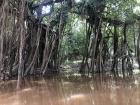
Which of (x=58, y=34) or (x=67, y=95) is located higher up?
(x=58, y=34)

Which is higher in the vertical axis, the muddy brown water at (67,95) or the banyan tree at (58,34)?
the banyan tree at (58,34)

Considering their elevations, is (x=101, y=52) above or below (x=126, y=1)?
below

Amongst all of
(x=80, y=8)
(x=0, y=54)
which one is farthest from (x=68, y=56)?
(x=0, y=54)

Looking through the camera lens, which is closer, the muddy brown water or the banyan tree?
the muddy brown water

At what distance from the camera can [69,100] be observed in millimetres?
5617

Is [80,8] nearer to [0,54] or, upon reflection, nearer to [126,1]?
[126,1]

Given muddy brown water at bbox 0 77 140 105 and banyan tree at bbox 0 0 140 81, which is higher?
banyan tree at bbox 0 0 140 81

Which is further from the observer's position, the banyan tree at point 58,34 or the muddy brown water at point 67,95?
the banyan tree at point 58,34

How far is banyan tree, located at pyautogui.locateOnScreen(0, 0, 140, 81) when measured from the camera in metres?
9.19

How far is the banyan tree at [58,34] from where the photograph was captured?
919cm

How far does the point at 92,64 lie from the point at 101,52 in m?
0.55

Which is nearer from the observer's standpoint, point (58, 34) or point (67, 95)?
point (67, 95)

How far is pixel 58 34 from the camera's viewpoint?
1054 centimetres

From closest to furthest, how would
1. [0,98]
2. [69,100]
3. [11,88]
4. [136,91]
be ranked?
1. [69,100]
2. [0,98]
3. [136,91]
4. [11,88]
